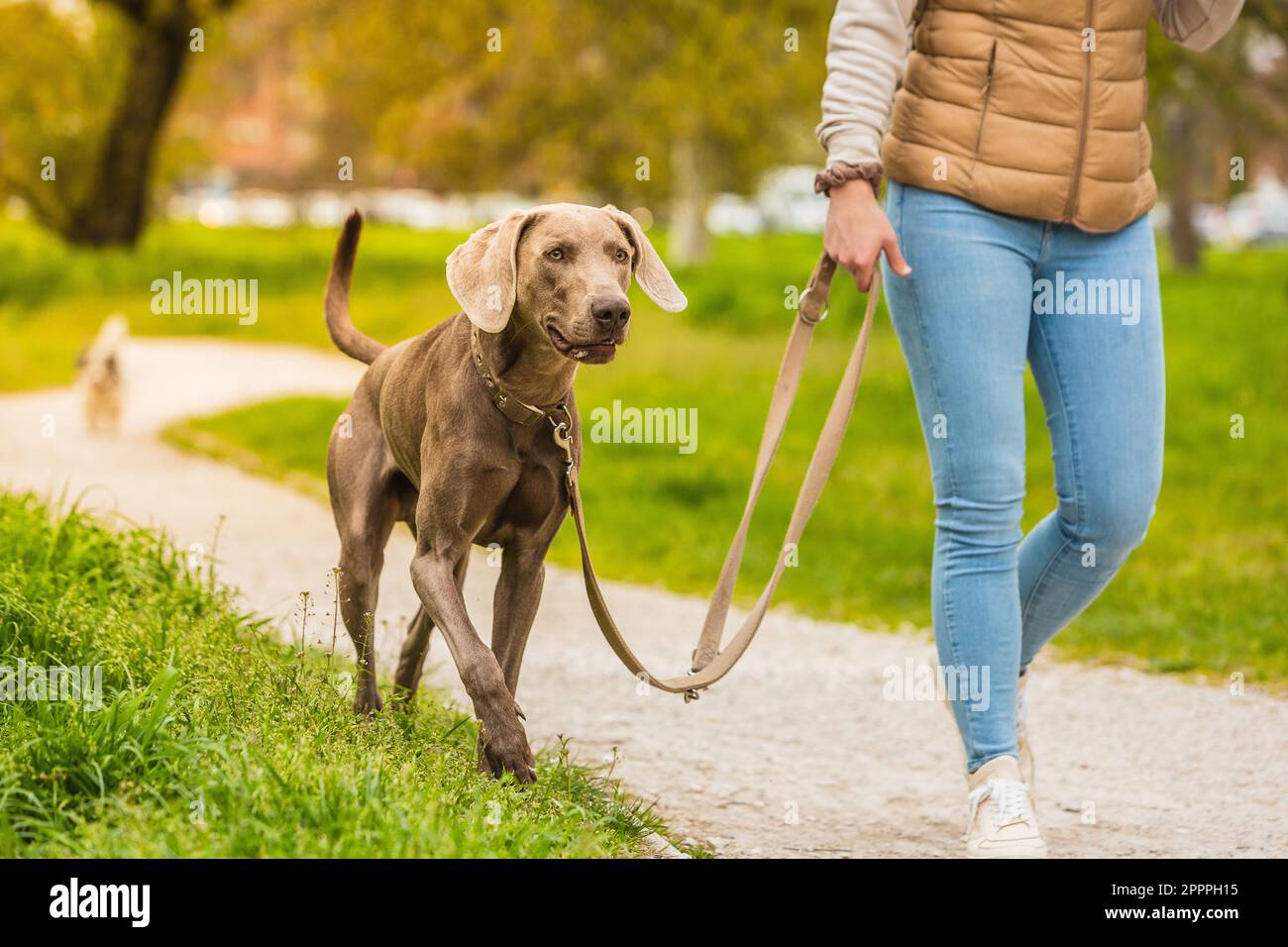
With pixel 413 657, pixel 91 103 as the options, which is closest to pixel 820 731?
pixel 413 657

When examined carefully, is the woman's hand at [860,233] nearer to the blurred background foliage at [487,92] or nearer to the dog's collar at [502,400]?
the dog's collar at [502,400]

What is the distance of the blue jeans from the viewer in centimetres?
373

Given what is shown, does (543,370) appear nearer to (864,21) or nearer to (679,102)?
(864,21)

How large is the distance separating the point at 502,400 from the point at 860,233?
91 centimetres

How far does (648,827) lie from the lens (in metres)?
3.87

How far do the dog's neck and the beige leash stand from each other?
178 mm

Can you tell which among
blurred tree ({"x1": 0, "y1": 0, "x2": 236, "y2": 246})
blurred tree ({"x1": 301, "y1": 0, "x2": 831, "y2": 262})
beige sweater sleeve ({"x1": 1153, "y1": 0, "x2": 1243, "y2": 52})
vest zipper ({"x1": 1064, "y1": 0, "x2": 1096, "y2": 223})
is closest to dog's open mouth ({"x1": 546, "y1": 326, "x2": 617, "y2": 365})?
vest zipper ({"x1": 1064, "y1": 0, "x2": 1096, "y2": 223})

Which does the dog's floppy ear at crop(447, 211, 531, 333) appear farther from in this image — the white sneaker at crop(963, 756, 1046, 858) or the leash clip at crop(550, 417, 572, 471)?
the white sneaker at crop(963, 756, 1046, 858)

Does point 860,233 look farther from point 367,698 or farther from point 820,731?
point 820,731

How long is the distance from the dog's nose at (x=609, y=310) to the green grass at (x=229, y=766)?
40.6 inches

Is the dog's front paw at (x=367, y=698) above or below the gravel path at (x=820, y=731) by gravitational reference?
above

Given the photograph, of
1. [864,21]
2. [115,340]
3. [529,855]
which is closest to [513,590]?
[529,855]

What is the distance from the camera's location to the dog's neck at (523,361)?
3.74m

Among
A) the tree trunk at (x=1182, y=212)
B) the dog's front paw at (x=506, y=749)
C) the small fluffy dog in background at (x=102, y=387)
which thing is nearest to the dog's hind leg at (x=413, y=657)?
the dog's front paw at (x=506, y=749)
